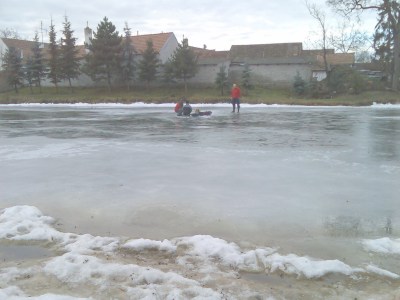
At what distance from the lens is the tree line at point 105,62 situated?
47.8 m

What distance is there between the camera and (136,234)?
5.20 m

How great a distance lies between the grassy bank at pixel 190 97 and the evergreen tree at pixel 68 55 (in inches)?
108

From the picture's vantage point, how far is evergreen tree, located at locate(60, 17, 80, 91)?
51.2 meters

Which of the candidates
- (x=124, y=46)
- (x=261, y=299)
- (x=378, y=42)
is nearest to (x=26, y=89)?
(x=124, y=46)

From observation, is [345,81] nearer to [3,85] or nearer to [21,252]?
[21,252]

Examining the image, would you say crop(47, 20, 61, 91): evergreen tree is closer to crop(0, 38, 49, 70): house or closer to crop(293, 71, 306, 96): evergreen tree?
crop(0, 38, 49, 70): house

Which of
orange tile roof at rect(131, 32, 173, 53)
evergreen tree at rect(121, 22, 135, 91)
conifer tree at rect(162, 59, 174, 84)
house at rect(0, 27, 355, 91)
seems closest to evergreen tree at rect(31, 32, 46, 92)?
house at rect(0, 27, 355, 91)

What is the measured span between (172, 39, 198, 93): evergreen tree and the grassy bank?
2291mm

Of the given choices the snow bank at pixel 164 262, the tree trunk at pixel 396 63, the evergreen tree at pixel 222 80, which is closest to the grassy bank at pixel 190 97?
the evergreen tree at pixel 222 80

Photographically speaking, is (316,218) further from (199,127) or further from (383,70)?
(383,70)

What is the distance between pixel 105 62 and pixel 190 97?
1485 cm

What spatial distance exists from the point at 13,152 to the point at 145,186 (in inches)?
231

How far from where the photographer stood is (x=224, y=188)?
7289mm

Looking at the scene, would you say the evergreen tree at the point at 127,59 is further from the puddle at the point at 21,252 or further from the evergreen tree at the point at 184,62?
the puddle at the point at 21,252
